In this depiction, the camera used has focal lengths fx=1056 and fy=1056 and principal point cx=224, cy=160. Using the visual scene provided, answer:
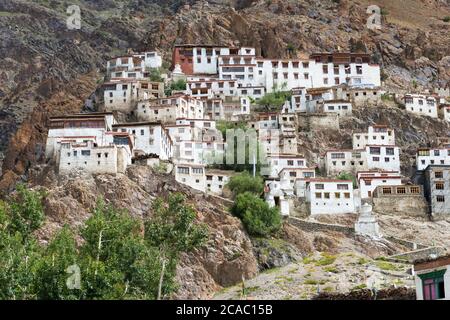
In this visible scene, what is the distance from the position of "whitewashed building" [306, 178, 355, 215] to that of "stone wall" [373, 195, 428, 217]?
8.32 feet

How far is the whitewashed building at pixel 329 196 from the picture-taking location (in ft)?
286

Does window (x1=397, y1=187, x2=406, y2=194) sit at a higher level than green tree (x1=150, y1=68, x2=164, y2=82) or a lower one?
lower

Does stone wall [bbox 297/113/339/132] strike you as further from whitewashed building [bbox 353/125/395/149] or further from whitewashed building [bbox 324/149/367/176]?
whitewashed building [bbox 324/149/367/176]

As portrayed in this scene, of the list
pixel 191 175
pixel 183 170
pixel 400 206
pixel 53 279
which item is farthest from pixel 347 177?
pixel 53 279

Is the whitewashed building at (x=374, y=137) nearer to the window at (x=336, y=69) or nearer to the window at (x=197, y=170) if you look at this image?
the window at (x=336, y=69)

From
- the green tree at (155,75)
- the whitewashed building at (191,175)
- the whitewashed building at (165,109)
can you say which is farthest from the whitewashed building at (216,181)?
the green tree at (155,75)

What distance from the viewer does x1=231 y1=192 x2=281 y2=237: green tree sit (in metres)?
80.7

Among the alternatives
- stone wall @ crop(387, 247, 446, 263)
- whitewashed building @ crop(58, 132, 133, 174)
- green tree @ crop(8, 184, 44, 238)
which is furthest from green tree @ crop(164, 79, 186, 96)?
green tree @ crop(8, 184, 44, 238)

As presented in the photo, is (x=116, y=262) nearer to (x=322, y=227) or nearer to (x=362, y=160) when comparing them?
(x=322, y=227)

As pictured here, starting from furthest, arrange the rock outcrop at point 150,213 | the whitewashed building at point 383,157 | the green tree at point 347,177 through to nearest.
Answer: the whitewashed building at point 383,157, the green tree at point 347,177, the rock outcrop at point 150,213

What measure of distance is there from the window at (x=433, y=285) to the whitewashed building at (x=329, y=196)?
48066 mm

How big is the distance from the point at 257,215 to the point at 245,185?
655 cm
